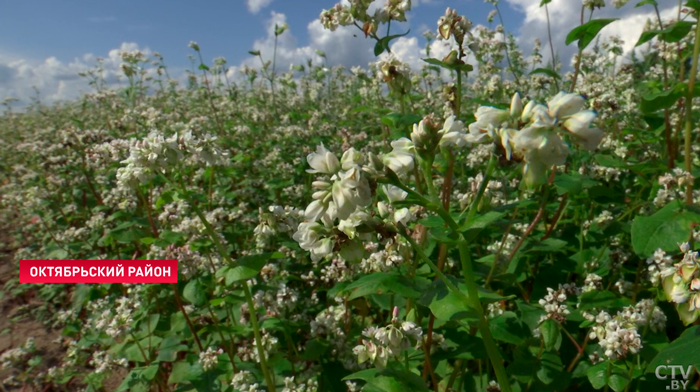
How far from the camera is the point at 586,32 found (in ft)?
9.41

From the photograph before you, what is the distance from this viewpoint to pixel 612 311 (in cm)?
285

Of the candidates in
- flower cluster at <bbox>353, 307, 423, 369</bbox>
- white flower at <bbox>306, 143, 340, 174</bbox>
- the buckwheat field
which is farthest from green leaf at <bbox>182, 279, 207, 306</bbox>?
white flower at <bbox>306, 143, 340, 174</bbox>

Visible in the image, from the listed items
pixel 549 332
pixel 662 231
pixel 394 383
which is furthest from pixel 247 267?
pixel 662 231

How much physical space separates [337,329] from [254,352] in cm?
68

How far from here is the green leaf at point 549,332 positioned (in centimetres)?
235

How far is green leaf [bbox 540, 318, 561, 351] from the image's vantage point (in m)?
2.35

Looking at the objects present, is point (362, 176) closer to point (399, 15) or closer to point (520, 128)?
point (520, 128)

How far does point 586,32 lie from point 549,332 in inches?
72.2

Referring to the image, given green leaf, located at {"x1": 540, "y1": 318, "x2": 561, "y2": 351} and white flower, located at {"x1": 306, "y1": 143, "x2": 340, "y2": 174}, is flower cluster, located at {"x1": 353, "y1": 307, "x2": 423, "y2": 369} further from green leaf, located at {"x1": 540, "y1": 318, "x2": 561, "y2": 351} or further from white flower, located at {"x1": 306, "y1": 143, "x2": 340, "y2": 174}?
white flower, located at {"x1": 306, "y1": 143, "x2": 340, "y2": 174}

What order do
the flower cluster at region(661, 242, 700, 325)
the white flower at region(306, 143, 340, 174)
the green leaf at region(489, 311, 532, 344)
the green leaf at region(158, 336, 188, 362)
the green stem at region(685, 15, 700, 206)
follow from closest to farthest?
the white flower at region(306, 143, 340, 174), the flower cluster at region(661, 242, 700, 325), the green leaf at region(489, 311, 532, 344), the green stem at region(685, 15, 700, 206), the green leaf at region(158, 336, 188, 362)

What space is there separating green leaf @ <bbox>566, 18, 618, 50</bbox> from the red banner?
10.3ft

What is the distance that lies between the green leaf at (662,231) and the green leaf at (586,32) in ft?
3.71

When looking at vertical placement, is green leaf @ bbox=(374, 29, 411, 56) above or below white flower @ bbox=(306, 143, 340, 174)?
above

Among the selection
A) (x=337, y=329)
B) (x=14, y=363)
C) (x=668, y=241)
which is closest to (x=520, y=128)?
(x=668, y=241)
